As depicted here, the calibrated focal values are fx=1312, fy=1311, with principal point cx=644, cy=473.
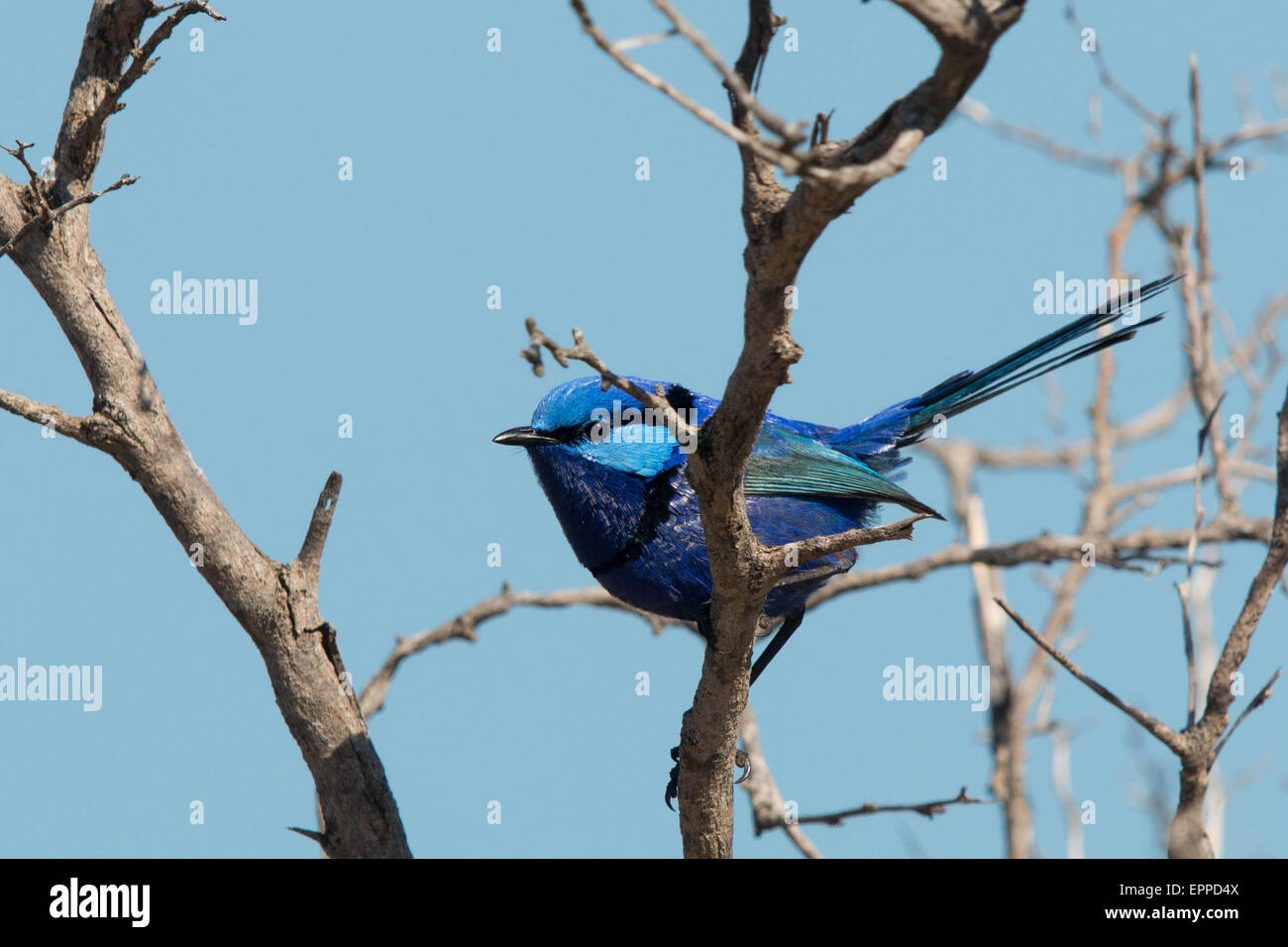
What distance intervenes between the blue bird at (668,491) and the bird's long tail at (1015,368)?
0.03ft

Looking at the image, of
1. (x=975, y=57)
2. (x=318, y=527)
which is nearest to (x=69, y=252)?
(x=318, y=527)

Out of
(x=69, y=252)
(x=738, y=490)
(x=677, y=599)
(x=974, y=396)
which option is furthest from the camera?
A: (x=974, y=396)

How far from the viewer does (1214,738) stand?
14.6 ft

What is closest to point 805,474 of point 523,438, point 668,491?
point 668,491

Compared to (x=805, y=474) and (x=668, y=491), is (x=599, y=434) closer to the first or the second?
(x=668, y=491)

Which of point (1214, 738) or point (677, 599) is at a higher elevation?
point (677, 599)

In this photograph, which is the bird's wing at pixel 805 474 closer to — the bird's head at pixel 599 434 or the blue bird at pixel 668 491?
the blue bird at pixel 668 491

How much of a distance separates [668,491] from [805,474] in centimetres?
82

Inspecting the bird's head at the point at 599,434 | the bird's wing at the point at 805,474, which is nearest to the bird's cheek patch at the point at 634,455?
the bird's head at the point at 599,434

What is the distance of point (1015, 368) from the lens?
642cm
